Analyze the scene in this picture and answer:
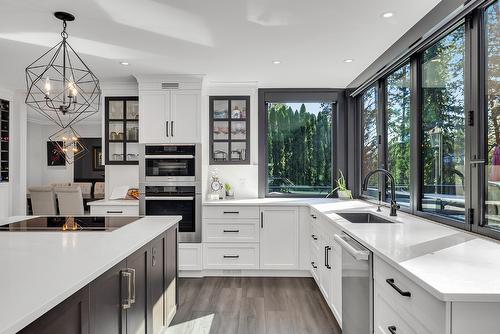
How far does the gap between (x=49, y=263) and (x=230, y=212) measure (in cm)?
266

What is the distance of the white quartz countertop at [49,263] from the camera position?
3.11ft

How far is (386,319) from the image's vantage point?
5.17 ft

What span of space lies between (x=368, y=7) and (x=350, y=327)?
2208 millimetres

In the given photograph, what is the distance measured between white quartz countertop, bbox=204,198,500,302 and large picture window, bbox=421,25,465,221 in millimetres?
223

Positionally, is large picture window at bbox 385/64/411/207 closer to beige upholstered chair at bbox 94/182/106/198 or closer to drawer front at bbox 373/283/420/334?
drawer front at bbox 373/283/420/334

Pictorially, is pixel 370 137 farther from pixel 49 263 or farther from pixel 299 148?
pixel 49 263

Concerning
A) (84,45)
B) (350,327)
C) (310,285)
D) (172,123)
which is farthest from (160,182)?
(350,327)

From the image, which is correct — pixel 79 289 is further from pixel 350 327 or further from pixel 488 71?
pixel 488 71

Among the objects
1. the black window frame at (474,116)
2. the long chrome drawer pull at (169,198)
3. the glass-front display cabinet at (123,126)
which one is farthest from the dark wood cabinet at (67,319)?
the glass-front display cabinet at (123,126)

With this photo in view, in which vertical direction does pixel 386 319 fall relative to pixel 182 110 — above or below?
below

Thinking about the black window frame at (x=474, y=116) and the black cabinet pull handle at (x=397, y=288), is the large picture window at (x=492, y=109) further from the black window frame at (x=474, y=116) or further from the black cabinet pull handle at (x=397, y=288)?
the black cabinet pull handle at (x=397, y=288)

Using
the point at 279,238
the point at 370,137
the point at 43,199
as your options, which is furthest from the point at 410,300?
the point at 43,199

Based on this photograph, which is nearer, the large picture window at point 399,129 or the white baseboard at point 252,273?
the large picture window at point 399,129

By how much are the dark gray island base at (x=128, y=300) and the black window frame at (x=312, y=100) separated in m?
2.13
